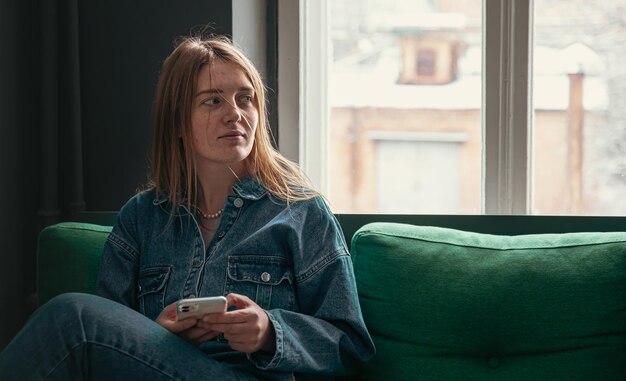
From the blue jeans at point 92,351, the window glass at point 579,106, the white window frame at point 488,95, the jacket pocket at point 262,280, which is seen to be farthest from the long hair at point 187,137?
the window glass at point 579,106

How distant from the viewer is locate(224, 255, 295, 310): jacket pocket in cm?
181

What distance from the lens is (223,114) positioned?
1853 mm

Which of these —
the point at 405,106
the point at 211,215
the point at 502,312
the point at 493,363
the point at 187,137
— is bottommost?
the point at 493,363

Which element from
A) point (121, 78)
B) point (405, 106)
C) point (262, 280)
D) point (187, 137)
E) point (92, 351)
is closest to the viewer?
point (92, 351)

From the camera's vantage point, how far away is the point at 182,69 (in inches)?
74.3

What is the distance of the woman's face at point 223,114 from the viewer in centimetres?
185

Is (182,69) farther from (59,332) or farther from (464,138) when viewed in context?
(464,138)

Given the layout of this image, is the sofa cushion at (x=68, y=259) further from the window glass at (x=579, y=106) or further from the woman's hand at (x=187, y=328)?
the window glass at (x=579, y=106)

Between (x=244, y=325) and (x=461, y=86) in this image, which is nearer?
(x=244, y=325)

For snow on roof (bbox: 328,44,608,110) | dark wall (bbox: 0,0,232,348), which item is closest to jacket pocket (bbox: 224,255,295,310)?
dark wall (bbox: 0,0,232,348)

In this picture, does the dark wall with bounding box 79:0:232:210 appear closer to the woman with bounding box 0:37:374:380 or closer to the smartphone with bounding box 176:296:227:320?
the woman with bounding box 0:37:374:380

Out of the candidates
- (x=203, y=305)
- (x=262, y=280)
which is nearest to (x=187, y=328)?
(x=203, y=305)

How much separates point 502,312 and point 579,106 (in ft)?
2.91

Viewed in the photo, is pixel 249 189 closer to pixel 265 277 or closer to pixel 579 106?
pixel 265 277
